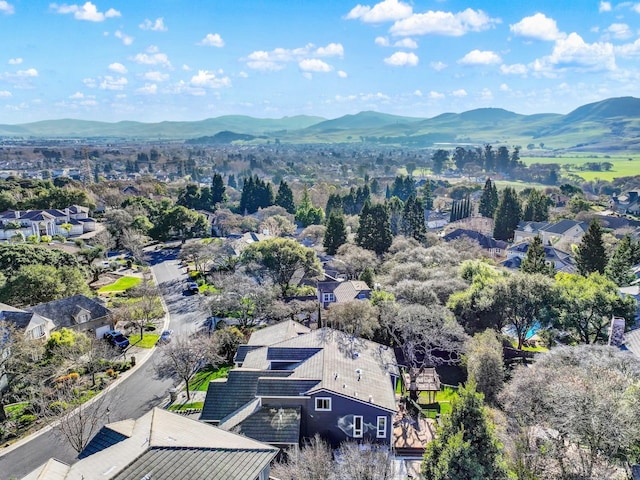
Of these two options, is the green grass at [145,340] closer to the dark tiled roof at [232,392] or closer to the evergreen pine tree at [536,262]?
the dark tiled roof at [232,392]

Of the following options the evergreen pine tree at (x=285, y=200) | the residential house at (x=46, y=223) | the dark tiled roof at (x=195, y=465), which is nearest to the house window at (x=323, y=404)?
the dark tiled roof at (x=195, y=465)

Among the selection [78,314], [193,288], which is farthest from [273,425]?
[193,288]

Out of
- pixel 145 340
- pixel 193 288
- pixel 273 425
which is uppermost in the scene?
pixel 273 425

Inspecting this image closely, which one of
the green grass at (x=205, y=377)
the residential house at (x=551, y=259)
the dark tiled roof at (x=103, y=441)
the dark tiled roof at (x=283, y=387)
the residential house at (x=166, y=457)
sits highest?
the residential house at (x=166, y=457)

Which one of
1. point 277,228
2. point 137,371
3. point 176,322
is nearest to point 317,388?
point 137,371

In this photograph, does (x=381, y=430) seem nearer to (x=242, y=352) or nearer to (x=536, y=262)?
(x=242, y=352)

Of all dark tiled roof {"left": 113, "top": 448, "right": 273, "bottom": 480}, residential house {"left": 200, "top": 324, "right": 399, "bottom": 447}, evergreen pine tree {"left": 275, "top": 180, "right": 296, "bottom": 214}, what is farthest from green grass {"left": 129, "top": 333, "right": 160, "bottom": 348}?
evergreen pine tree {"left": 275, "top": 180, "right": 296, "bottom": 214}
